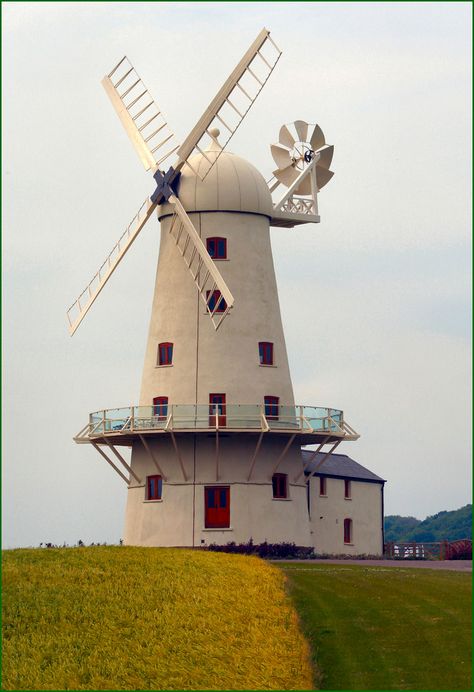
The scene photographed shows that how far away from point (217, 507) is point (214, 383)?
493cm

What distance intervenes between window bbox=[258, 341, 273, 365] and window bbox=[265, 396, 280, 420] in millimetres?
1511

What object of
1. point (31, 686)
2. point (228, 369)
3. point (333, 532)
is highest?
point (228, 369)

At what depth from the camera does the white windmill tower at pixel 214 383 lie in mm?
56125

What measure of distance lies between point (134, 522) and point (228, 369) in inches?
296

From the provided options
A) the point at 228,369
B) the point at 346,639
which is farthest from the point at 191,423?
the point at 346,639

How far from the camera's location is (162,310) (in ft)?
192

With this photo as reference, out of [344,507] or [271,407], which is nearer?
[271,407]

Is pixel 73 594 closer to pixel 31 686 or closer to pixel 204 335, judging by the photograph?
pixel 31 686

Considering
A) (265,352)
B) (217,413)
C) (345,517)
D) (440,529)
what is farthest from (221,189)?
(440,529)

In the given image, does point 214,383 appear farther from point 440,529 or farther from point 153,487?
point 440,529

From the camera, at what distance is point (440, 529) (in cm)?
12438

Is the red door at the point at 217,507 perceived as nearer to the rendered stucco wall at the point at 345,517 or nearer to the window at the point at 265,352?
the window at the point at 265,352

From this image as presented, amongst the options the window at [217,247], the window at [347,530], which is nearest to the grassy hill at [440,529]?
the window at [347,530]

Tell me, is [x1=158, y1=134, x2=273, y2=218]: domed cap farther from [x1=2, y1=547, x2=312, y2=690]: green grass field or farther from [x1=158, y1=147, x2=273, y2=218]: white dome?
[x1=2, y1=547, x2=312, y2=690]: green grass field
